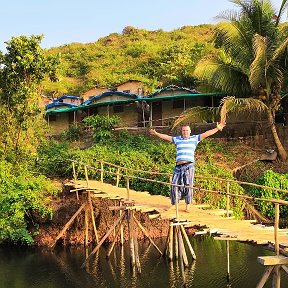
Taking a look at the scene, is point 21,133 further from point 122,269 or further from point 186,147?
point 186,147

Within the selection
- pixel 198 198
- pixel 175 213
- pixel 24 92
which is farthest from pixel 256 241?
pixel 24 92

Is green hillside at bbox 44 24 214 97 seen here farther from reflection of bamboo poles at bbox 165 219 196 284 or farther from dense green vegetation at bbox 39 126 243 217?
reflection of bamboo poles at bbox 165 219 196 284

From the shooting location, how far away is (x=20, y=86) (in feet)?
61.2

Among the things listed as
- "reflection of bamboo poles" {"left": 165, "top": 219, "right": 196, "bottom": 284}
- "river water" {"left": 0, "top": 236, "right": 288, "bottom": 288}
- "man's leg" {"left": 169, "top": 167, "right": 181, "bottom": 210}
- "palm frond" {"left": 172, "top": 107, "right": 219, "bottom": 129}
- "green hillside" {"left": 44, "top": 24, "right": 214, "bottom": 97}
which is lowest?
"river water" {"left": 0, "top": 236, "right": 288, "bottom": 288}

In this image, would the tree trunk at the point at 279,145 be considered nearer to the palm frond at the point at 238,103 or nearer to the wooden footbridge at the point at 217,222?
the palm frond at the point at 238,103

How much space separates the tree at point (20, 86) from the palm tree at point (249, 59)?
7108 mm

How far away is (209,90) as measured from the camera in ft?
86.9

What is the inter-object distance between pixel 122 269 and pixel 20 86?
846 cm

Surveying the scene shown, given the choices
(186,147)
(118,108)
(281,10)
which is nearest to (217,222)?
(186,147)

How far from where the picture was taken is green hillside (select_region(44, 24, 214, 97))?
4236cm

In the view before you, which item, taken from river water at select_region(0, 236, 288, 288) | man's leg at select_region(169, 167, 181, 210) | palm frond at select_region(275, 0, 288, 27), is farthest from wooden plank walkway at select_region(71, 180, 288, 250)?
palm frond at select_region(275, 0, 288, 27)

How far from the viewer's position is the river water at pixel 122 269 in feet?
42.8

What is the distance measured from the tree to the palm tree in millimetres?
7108

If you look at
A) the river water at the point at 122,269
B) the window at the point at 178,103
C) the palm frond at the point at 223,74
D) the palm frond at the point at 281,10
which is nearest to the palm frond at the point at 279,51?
the palm frond at the point at 223,74
